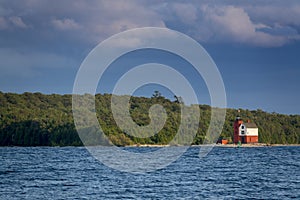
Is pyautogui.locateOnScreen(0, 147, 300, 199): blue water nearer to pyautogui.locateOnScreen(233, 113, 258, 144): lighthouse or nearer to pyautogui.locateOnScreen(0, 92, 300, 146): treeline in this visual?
pyautogui.locateOnScreen(233, 113, 258, 144): lighthouse

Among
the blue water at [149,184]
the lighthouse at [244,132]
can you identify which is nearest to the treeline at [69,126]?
the lighthouse at [244,132]


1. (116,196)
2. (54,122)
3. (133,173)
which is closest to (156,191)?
(116,196)

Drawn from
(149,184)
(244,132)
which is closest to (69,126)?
(244,132)

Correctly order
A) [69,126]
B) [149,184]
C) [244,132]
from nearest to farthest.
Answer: [149,184]
[244,132]
[69,126]

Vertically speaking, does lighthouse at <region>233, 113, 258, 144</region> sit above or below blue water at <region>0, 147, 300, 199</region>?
above

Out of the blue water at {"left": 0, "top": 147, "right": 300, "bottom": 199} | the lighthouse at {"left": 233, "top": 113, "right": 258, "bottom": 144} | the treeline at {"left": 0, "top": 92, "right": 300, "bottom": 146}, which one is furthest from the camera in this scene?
the treeline at {"left": 0, "top": 92, "right": 300, "bottom": 146}

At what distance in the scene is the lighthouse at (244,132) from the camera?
15412 cm

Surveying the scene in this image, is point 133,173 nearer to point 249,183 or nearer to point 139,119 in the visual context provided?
point 249,183

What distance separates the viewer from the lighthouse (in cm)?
15412

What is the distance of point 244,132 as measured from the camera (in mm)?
154500

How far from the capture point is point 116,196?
1786 inches

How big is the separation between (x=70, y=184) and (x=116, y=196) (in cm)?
813

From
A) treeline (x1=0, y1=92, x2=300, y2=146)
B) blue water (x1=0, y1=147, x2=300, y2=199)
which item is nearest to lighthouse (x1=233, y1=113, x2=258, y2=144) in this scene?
treeline (x1=0, y1=92, x2=300, y2=146)

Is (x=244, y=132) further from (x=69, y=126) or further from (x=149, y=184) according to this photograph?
(x=149, y=184)
